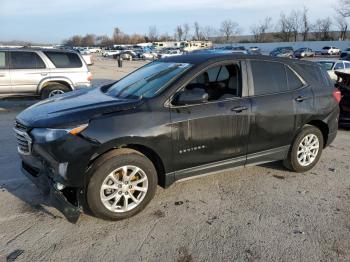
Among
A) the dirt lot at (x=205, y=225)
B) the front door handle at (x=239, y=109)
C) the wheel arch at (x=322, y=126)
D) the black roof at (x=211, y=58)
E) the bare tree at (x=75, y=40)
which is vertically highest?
the bare tree at (x=75, y=40)

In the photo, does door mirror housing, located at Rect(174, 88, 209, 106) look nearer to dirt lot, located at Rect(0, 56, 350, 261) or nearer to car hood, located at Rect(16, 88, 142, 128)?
car hood, located at Rect(16, 88, 142, 128)

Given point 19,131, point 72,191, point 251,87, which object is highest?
point 251,87

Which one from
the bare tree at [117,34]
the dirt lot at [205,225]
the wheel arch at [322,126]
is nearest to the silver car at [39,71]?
the dirt lot at [205,225]

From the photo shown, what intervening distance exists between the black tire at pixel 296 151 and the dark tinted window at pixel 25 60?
756cm

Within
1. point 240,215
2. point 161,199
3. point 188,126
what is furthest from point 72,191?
point 240,215

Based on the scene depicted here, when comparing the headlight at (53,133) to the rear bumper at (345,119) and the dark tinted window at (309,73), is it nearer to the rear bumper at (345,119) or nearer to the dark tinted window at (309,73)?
the dark tinted window at (309,73)

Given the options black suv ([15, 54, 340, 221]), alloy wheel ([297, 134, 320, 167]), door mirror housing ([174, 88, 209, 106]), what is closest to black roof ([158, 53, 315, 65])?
black suv ([15, 54, 340, 221])

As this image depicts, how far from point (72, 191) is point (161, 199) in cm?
111

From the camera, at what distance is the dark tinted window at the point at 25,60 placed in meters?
9.84

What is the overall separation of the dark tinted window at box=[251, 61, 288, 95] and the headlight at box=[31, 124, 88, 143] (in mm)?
2285

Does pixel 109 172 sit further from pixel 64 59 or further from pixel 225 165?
pixel 64 59

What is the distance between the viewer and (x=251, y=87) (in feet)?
15.0

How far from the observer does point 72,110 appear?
3.79 m

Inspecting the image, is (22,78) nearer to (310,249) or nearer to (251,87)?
(251,87)
